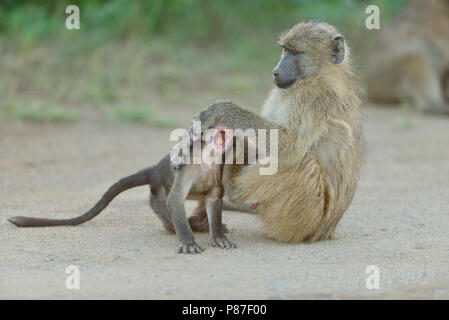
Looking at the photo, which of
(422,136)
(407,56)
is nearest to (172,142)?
(422,136)

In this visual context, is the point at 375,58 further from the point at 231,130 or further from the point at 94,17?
the point at 231,130

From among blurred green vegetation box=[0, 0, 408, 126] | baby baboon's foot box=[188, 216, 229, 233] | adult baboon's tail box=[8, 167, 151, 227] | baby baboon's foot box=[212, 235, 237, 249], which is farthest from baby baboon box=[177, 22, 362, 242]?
blurred green vegetation box=[0, 0, 408, 126]

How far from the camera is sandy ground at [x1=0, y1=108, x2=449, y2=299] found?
3830 mm

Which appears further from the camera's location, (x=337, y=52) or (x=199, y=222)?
(x=199, y=222)

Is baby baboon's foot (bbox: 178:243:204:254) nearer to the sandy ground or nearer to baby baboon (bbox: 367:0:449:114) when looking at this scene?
the sandy ground

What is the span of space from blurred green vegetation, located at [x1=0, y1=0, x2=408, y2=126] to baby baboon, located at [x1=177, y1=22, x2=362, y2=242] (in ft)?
15.1

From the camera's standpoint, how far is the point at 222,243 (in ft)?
15.5

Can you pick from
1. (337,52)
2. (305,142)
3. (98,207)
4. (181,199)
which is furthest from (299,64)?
(98,207)

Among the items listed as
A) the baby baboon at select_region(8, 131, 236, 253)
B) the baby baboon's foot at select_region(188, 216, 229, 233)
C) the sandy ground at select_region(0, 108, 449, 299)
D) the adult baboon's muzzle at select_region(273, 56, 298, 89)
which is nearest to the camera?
the sandy ground at select_region(0, 108, 449, 299)

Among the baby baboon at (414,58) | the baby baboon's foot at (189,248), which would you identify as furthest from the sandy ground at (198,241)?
the baby baboon at (414,58)

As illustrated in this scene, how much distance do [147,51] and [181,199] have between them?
23.7 ft

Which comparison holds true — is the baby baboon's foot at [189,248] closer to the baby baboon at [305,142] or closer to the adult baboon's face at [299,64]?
the baby baboon at [305,142]

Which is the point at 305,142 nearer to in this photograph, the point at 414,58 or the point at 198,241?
the point at 198,241

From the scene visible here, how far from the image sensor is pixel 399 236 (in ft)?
16.7
